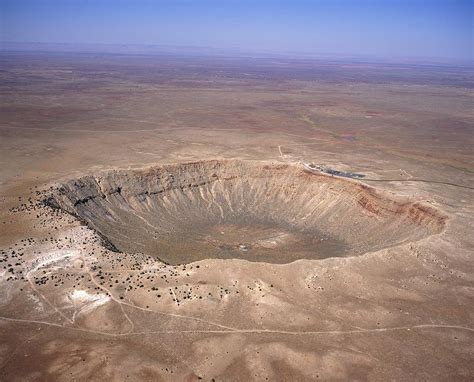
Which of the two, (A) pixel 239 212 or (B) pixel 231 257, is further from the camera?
(A) pixel 239 212

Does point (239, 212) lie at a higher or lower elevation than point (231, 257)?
lower

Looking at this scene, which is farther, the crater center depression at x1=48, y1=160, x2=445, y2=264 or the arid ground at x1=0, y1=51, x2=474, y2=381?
the crater center depression at x1=48, y1=160, x2=445, y2=264

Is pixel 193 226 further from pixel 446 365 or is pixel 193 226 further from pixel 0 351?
pixel 446 365

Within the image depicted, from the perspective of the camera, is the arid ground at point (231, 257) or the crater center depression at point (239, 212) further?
the crater center depression at point (239, 212)

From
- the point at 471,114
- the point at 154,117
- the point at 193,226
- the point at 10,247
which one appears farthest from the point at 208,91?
the point at 10,247
